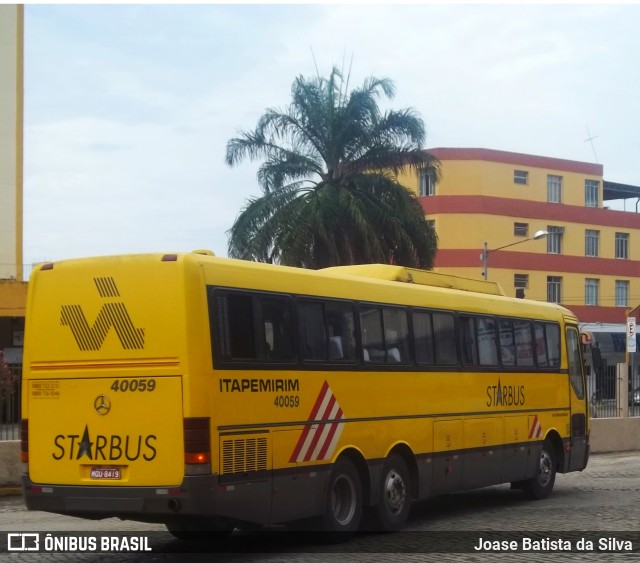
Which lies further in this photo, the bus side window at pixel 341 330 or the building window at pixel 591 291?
the building window at pixel 591 291

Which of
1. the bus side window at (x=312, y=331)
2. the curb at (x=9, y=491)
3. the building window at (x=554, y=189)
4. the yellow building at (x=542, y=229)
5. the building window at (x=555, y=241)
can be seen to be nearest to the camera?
the bus side window at (x=312, y=331)

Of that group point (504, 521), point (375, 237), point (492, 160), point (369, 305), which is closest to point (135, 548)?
point (369, 305)

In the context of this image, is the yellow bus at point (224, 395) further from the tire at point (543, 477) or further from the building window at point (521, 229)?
the building window at point (521, 229)

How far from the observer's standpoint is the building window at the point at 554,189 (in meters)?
70.4

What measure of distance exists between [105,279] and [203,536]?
354cm

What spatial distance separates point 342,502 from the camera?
42.4 ft

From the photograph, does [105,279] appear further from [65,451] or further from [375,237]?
[375,237]

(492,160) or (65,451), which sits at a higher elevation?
(492,160)

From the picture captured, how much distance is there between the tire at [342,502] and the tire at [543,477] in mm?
5474

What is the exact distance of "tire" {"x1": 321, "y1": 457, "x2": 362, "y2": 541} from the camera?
12.5 metres

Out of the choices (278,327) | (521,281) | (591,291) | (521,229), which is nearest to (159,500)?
(278,327)

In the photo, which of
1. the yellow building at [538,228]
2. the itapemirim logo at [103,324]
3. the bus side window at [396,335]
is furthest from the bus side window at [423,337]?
the yellow building at [538,228]

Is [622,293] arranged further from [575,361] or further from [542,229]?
[575,361]

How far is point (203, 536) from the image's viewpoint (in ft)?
43.0
